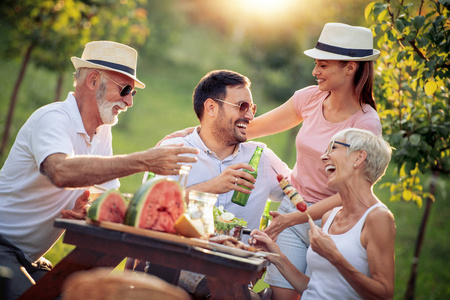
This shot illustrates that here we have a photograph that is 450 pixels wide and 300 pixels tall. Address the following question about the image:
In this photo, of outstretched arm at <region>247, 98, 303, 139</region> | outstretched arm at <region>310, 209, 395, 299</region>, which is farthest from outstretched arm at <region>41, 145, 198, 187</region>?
outstretched arm at <region>247, 98, 303, 139</region>

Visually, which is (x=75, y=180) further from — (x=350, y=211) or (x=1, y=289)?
(x=350, y=211)

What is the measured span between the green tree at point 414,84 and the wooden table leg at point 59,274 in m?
3.29

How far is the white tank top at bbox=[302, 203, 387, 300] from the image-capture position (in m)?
3.78

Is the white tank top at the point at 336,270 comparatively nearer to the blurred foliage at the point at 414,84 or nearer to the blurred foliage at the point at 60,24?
the blurred foliage at the point at 414,84

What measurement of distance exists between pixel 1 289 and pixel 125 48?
2.70 m

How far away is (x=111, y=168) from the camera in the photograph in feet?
12.0

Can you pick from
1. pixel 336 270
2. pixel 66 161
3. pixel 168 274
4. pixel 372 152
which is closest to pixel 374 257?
pixel 336 270

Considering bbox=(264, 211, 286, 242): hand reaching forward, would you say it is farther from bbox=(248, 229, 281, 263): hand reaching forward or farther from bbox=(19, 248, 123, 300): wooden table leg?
bbox=(19, 248, 123, 300): wooden table leg

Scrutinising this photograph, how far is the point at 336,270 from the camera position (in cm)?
390

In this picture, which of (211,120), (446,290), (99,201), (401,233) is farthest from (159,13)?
(99,201)

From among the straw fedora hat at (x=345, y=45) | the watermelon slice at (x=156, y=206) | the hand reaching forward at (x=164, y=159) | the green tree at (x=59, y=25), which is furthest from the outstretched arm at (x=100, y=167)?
the green tree at (x=59, y=25)

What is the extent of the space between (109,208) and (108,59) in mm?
1953

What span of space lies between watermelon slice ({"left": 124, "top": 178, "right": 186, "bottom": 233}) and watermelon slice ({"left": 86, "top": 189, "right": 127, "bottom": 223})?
90mm

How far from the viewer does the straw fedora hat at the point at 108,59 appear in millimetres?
4715
